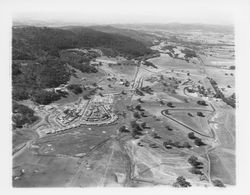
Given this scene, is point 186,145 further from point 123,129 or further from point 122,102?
point 122,102

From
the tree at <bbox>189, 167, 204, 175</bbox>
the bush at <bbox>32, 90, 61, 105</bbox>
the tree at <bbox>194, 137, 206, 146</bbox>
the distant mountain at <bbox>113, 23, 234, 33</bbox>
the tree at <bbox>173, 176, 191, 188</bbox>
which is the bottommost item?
the tree at <bbox>173, 176, 191, 188</bbox>

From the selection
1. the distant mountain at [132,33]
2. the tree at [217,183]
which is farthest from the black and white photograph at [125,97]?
the distant mountain at [132,33]

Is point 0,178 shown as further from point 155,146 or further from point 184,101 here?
point 184,101

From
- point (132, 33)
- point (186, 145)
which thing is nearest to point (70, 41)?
point (132, 33)

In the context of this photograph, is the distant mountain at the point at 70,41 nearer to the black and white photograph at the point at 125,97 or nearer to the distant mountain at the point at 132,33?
the black and white photograph at the point at 125,97

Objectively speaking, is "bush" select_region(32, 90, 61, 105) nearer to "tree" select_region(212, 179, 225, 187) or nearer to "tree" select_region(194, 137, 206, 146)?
"tree" select_region(194, 137, 206, 146)

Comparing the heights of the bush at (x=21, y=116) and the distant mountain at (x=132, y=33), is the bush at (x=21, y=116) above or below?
below

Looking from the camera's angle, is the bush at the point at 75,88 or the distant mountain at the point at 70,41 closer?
the bush at the point at 75,88

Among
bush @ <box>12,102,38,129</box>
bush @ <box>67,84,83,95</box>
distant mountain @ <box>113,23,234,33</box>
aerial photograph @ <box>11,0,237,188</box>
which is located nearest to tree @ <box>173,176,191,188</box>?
aerial photograph @ <box>11,0,237,188</box>
